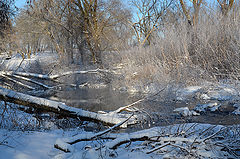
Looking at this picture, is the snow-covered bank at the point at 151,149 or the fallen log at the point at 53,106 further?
the fallen log at the point at 53,106

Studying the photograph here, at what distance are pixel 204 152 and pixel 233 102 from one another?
4883 mm

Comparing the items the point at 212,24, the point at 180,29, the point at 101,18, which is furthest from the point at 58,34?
the point at 212,24

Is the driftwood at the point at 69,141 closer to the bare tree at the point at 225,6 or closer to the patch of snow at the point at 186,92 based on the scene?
the patch of snow at the point at 186,92

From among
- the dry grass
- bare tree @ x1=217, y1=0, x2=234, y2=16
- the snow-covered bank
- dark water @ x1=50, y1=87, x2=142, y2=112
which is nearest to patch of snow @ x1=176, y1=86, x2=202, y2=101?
the dry grass

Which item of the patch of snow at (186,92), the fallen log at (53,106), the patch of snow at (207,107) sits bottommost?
the patch of snow at (207,107)

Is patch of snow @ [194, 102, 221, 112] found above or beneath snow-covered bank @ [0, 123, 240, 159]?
above

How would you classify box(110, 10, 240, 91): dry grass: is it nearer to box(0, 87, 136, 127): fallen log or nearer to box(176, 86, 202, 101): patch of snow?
box(176, 86, 202, 101): patch of snow

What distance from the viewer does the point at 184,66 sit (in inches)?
311

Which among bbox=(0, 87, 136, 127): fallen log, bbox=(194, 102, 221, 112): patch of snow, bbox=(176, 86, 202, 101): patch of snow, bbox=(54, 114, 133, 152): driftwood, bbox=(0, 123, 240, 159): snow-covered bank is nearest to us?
bbox=(0, 123, 240, 159): snow-covered bank

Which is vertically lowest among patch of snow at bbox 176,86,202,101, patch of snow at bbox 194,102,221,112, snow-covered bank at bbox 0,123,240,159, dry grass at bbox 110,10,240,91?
snow-covered bank at bbox 0,123,240,159

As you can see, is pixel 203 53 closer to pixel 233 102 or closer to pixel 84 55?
pixel 233 102

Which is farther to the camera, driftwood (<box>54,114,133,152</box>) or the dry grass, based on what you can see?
the dry grass

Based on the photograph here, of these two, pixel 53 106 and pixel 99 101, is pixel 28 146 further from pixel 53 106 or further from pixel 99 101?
pixel 99 101

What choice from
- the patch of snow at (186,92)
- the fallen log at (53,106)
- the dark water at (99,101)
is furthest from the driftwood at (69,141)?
the patch of snow at (186,92)
